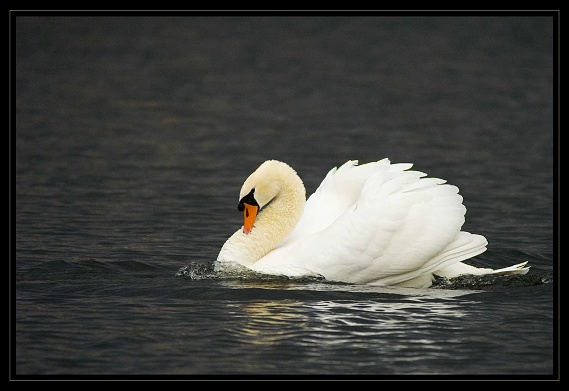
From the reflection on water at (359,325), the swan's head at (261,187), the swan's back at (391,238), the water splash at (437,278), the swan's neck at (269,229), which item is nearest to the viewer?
the reflection on water at (359,325)

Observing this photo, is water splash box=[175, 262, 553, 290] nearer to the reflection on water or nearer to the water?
the water

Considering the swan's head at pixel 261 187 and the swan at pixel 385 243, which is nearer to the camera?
the swan at pixel 385 243

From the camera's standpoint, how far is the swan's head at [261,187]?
10.5 metres

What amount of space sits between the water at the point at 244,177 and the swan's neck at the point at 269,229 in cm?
25

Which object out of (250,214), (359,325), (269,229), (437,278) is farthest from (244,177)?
(359,325)

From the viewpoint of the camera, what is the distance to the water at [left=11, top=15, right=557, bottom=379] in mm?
8250

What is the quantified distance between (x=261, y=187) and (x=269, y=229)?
0.39 m

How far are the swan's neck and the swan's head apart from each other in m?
0.05

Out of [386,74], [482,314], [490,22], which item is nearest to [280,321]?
[482,314]

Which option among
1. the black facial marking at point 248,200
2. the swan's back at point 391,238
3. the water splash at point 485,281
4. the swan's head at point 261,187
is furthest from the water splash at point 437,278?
the black facial marking at point 248,200

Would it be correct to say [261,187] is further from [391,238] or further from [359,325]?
[359,325]

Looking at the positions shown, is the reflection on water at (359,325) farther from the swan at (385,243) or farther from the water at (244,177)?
the swan at (385,243)

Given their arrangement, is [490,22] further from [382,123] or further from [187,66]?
[382,123]

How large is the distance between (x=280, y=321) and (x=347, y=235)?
124 centimetres
